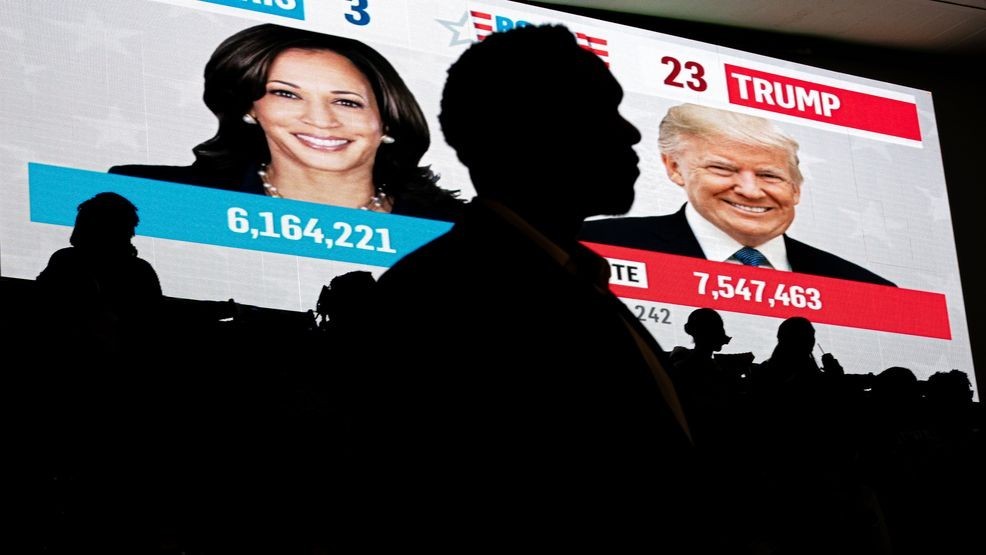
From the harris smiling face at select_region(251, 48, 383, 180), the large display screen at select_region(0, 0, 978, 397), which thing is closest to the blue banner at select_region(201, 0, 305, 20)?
the large display screen at select_region(0, 0, 978, 397)

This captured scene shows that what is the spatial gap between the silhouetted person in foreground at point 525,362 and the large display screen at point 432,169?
2882 millimetres

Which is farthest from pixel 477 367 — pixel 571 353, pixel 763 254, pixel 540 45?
pixel 763 254

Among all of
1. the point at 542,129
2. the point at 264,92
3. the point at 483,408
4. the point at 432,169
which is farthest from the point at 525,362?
the point at 432,169

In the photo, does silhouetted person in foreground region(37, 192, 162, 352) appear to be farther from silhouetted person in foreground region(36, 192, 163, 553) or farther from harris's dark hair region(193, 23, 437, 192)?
harris's dark hair region(193, 23, 437, 192)

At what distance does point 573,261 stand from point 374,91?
3481 millimetres

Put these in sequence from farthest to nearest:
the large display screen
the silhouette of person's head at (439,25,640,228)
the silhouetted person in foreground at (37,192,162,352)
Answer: the large display screen → the silhouetted person in foreground at (37,192,162,352) → the silhouette of person's head at (439,25,640,228)

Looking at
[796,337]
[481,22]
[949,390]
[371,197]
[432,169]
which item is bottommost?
[949,390]

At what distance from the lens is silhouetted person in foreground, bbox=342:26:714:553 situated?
918 millimetres

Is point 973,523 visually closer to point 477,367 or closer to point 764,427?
point 764,427

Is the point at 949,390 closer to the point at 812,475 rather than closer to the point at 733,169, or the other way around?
the point at 812,475

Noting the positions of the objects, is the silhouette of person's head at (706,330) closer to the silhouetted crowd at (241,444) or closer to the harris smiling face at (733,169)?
the silhouetted crowd at (241,444)

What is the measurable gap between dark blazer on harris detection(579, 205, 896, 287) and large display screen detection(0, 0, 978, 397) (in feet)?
0.08

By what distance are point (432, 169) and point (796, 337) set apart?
1.52 meters

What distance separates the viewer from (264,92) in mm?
4207
